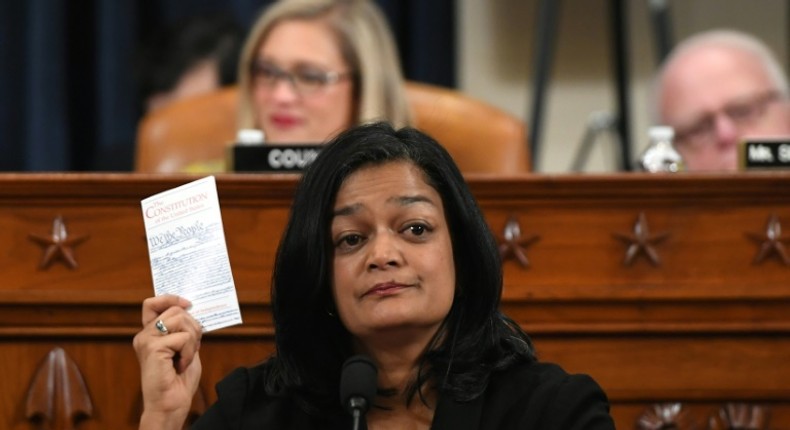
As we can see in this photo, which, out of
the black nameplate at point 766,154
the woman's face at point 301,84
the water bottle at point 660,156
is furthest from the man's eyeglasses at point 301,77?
the black nameplate at point 766,154

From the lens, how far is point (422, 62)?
14.4 ft

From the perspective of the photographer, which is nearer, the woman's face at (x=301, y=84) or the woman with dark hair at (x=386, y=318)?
the woman with dark hair at (x=386, y=318)

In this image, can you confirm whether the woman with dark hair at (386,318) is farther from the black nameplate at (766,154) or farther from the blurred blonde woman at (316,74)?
the blurred blonde woman at (316,74)

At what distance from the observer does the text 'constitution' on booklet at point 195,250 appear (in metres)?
1.83

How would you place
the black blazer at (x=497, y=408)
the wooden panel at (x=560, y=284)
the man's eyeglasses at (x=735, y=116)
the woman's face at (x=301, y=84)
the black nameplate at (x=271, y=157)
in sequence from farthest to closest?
the man's eyeglasses at (x=735, y=116) < the woman's face at (x=301, y=84) < the black nameplate at (x=271, y=157) < the wooden panel at (x=560, y=284) < the black blazer at (x=497, y=408)

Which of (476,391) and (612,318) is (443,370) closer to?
(476,391)

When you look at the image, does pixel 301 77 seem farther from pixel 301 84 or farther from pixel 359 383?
pixel 359 383

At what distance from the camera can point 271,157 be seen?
8.16ft

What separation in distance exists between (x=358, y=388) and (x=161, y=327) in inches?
14.2

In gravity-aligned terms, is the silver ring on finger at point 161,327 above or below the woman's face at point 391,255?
below

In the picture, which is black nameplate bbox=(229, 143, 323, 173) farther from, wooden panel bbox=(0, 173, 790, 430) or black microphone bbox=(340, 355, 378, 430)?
black microphone bbox=(340, 355, 378, 430)

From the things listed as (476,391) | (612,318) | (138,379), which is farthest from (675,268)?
(138,379)

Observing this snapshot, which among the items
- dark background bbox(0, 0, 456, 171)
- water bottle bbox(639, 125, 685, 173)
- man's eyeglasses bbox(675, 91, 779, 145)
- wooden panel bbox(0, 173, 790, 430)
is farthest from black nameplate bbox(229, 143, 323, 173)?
dark background bbox(0, 0, 456, 171)

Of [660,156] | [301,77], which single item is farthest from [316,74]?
[660,156]
